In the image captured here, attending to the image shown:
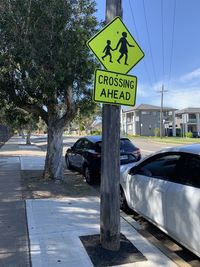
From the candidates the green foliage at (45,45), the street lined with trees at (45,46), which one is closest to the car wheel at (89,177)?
the street lined with trees at (45,46)

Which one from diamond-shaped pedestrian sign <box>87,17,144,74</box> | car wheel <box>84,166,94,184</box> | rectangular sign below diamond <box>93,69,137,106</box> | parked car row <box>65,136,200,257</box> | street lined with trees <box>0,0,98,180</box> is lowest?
car wheel <box>84,166,94,184</box>

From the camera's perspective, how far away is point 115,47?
553 centimetres

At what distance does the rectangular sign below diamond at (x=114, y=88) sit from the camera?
5.38 m

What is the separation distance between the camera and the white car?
4.98m

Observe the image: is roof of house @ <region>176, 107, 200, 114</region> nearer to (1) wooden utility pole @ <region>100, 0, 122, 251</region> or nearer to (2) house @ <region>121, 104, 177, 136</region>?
(2) house @ <region>121, 104, 177, 136</region>

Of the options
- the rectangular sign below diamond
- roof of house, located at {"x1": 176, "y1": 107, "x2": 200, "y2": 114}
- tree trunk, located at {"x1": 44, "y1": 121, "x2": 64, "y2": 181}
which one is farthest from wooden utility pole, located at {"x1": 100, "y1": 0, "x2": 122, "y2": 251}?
roof of house, located at {"x1": 176, "y1": 107, "x2": 200, "y2": 114}

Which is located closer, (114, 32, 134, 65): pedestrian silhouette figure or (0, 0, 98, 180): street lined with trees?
(114, 32, 134, 65): pedestrian silhouette figure

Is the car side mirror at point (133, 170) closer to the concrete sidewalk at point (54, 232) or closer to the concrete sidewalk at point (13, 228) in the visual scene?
the concrete sidewalk at point (54, 232)

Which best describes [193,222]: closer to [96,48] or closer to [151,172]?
[151,172]

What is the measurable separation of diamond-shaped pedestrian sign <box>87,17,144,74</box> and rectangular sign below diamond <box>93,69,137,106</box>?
0.11 m

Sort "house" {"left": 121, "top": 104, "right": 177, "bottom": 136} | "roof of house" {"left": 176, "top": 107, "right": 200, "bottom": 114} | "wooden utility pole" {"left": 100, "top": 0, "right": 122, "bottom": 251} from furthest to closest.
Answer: "roof of house" {"left": 176, "top": 107, "right": 200, "bottom": 114} < "house" {"left": 121, "top": 104, "right": 177, "bottom": 136} < "wooden utility pole" {"left": 100, "top": 0, "right": 122, "bottom": 251}

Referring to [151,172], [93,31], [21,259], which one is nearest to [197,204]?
[151,172]

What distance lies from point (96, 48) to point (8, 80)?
5.82 metres

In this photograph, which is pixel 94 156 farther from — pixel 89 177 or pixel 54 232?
pixel 54 232
